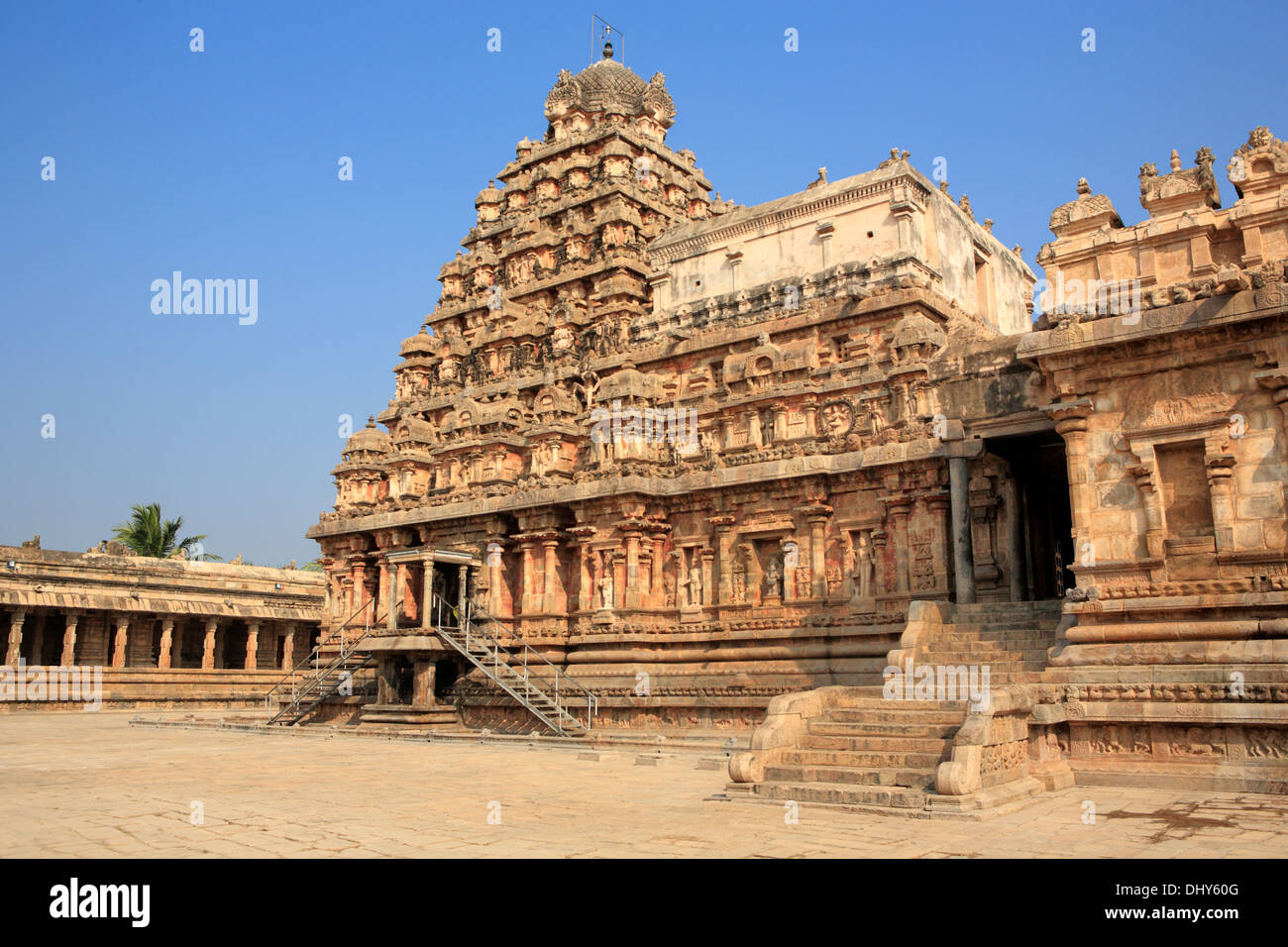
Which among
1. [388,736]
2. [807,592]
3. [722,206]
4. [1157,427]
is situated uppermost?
[722,206]

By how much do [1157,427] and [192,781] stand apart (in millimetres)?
14834

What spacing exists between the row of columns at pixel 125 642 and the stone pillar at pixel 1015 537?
39475 millimetres

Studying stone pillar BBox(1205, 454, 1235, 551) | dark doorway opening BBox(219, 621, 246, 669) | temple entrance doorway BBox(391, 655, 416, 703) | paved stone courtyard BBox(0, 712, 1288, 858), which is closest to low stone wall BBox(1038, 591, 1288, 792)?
paved stone courtyard BBox(0, 712, 1288, 858)

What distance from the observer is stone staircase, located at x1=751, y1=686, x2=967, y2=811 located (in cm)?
1188

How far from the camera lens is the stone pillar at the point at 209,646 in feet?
163

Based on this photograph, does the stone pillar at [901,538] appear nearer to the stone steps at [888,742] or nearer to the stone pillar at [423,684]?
the stone steps at [888,742]

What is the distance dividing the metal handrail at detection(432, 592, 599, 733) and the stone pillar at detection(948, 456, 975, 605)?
9.00 m

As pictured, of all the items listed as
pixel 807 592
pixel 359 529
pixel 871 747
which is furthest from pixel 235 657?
pixel 871 747

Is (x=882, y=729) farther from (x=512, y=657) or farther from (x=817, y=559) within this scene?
(x=512, y=657)

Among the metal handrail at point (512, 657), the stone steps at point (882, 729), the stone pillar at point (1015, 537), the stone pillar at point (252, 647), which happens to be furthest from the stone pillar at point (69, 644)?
the stone steps at point (882, 729)

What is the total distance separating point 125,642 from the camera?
48125mm

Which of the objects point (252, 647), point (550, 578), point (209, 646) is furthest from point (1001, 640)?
point (252, 647)
